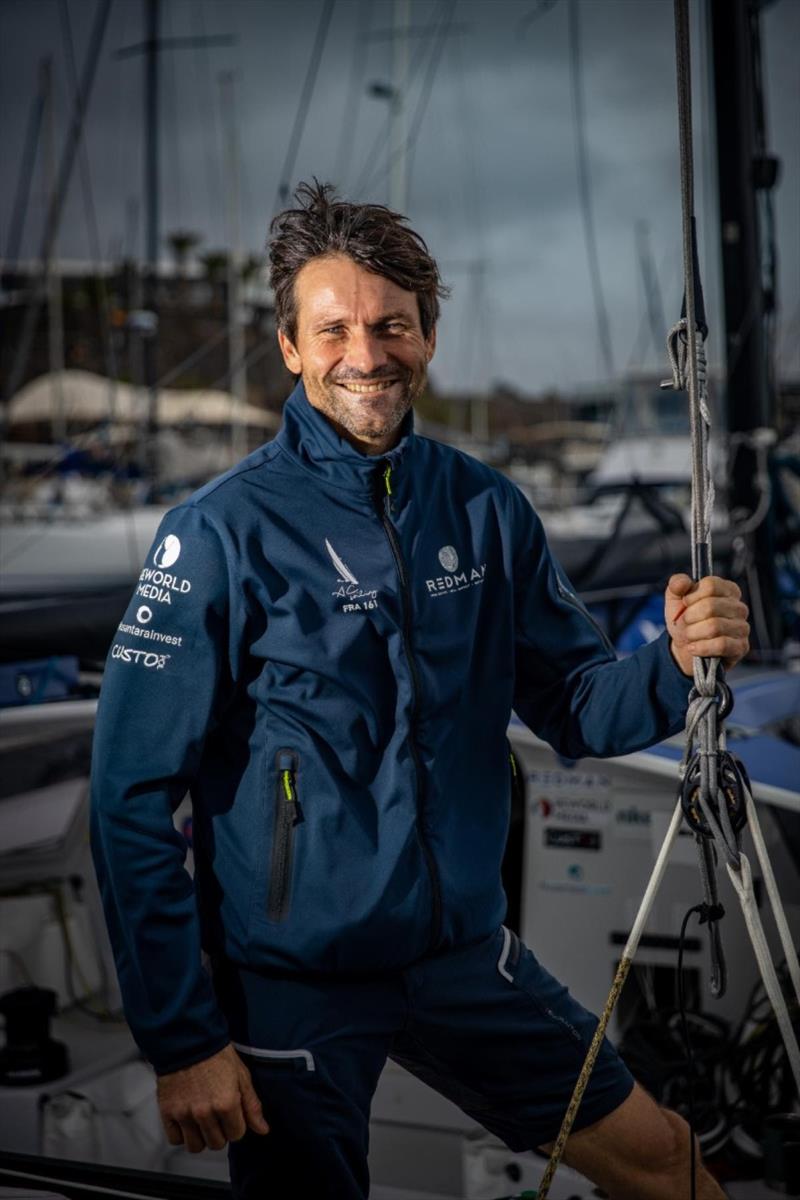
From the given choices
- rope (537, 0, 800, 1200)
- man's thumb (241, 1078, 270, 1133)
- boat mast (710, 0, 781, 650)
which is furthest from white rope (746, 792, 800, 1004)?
boat mast (710, 0, 781, 650)

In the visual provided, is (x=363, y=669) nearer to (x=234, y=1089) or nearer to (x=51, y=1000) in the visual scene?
(x=234, y=1089)

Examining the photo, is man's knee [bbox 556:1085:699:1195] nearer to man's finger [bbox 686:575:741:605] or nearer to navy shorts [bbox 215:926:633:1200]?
navy shorts [bbox 215:926:633:1200]

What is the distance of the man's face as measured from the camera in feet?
6.62

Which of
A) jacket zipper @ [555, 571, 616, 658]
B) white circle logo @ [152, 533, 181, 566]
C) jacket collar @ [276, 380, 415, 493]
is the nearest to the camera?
white circle logo @ [152, 533, 181, 566]

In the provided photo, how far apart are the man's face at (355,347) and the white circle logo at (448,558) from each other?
0.21 m

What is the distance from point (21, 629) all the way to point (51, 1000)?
1252 millimetres

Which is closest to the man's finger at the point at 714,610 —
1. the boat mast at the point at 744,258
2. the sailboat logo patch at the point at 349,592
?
the sailboat logo patch at the point at 349,592

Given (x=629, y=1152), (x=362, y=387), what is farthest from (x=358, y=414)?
(x=629, y=1152)

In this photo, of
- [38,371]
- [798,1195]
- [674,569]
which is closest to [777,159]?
[674,569]

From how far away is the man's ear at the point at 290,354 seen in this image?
212cm

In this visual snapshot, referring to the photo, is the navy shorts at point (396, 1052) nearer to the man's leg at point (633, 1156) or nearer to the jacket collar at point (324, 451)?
the man's leg at point (633, 1156)

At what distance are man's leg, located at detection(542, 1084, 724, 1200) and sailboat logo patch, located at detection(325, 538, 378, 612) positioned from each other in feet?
3.04

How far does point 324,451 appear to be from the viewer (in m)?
2.02

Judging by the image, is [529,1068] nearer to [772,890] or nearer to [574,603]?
[772,890]
